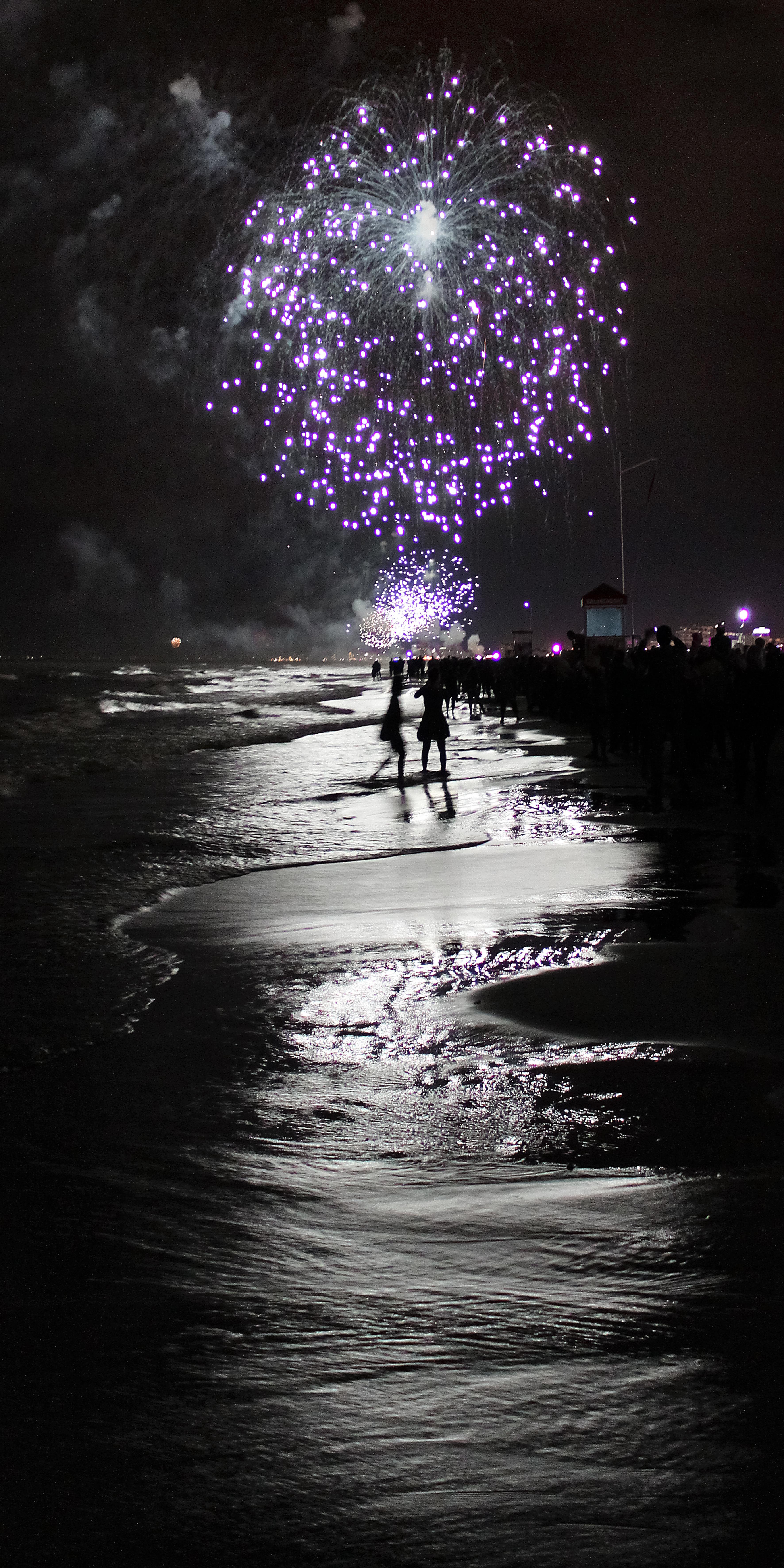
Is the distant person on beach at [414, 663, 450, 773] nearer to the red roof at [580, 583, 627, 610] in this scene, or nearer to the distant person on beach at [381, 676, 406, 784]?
the distant person on beach at [381, 676, 406, 784]

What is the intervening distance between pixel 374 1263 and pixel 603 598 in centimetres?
3720

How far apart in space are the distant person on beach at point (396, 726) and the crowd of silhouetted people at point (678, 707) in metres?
0.07

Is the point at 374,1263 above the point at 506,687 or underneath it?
underneath

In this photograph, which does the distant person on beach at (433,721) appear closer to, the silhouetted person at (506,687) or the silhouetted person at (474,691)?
the silhouetted person at (506,687)

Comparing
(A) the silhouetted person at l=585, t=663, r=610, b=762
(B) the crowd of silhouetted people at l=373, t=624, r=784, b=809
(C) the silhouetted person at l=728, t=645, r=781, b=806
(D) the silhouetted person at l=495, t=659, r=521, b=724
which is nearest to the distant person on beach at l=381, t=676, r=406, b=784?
(B) the crowd of silhouetted people at l=373, t=624, r=784, b=809

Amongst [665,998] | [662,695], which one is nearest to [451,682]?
[662,695]

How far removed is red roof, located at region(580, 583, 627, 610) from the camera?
40.0 m

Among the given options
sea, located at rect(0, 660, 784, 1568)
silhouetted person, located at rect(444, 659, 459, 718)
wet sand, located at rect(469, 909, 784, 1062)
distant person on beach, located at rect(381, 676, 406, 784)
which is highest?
silhouetted person, located at rect(444, 659, 459, 718)

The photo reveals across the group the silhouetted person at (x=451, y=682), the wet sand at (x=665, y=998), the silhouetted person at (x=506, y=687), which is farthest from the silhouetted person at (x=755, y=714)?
the silhouetted person at (x=451, y=682)

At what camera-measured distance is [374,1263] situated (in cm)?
397

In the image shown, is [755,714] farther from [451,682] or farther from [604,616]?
[451,682]

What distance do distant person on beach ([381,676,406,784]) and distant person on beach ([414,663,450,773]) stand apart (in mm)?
322

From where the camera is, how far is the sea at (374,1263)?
2.77 meters

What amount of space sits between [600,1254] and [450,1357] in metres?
0.77
